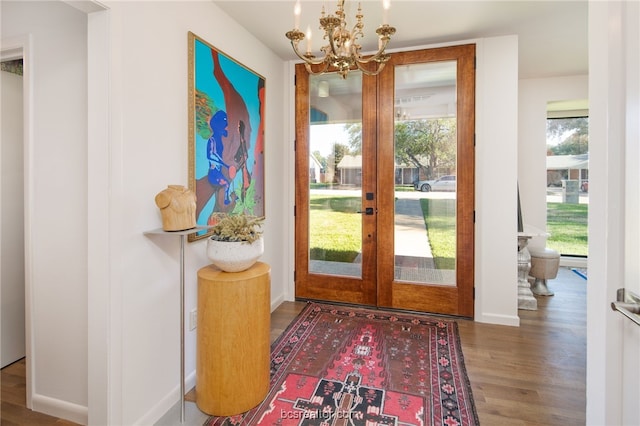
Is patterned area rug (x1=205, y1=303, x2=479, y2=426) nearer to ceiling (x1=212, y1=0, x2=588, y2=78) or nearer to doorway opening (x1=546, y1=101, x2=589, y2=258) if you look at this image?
ceiling (x1=212, y1=0, x2=588, y2=78)

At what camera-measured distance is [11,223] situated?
7.69 ft

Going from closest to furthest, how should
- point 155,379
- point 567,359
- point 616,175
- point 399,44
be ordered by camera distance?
point 616,175, point 155,379, point 567,359, point 399,44

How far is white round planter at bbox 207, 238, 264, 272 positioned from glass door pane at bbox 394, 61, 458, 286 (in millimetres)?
1958

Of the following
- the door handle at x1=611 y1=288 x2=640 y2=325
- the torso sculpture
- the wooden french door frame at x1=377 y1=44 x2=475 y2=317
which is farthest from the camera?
the wooden french door frame at x1=377 y1=44 x2=475 y2=317

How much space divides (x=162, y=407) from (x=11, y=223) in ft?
5.86

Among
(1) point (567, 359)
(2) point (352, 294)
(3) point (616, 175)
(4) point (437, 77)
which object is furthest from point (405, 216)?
(3) point (616, 175)

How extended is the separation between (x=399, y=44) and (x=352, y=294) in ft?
8.75

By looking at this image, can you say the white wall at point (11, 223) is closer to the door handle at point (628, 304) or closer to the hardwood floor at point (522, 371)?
the hardwood floor at point (522, 371)

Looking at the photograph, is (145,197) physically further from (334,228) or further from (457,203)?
(457,203)

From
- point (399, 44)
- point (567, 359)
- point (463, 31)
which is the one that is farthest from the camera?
point (399, 44)

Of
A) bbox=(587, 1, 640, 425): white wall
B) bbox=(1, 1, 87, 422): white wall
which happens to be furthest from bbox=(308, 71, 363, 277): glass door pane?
bbox=(587, 1, 640, 425): white wall

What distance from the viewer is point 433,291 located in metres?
3.28

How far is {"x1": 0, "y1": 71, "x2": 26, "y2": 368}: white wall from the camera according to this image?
2.30m

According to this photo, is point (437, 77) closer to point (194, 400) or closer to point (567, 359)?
point (567, 359)
